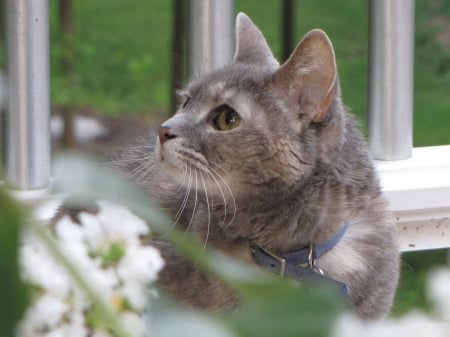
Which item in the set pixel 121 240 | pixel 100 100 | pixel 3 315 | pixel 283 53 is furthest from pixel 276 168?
pixel 100 100

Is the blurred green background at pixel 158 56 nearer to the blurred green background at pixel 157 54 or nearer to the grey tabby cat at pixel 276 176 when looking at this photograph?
the blurred green background at pixel 157 54

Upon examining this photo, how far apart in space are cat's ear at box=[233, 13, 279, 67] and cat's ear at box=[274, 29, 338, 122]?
210 mm

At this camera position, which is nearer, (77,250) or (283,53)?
(77,250)

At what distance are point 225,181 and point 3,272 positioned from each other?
1.65m

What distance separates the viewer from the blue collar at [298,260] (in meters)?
1.99

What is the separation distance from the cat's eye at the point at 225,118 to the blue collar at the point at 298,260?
0.82ft

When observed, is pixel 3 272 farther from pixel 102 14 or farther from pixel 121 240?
pixel 102 14

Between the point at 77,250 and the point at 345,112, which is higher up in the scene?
the point at 77,250

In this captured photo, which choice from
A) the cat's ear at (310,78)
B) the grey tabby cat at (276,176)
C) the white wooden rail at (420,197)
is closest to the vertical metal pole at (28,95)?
the grey tabby cat at (276,176)

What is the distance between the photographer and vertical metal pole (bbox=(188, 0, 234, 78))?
2145mm

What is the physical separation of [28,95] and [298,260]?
0.60m

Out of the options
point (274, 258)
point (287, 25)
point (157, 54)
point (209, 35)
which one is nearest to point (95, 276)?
point (274, 258)

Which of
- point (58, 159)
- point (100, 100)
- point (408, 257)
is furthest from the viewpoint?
point (100, 100)

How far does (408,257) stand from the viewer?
12.4 feet
